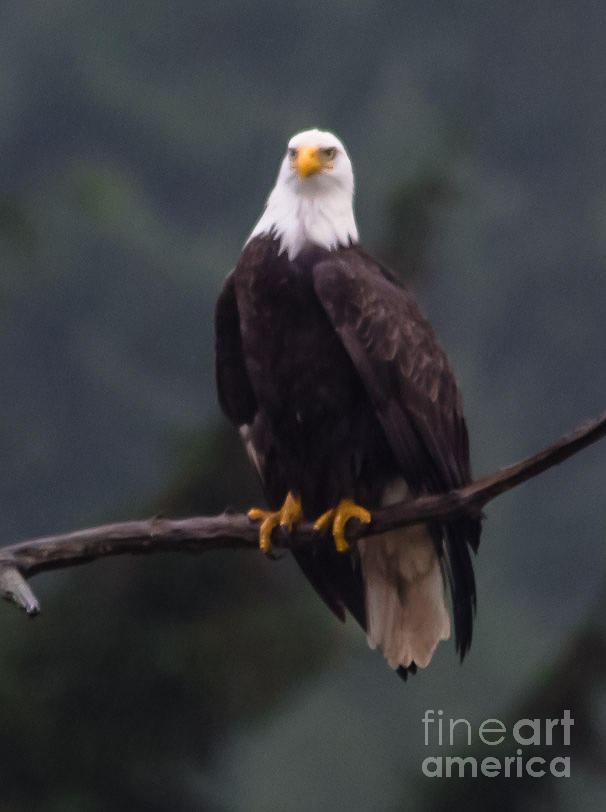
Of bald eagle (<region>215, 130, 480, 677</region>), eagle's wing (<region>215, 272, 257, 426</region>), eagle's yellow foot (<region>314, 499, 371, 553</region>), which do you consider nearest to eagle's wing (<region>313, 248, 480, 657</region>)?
bald eagle (<region>215, 130, 480, 677</region>)

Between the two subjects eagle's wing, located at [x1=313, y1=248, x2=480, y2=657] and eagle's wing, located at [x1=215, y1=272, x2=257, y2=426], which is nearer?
eagle's wing, located at [x1=313, y1=248, x2=480, y2=657]

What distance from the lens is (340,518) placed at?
9.11ft

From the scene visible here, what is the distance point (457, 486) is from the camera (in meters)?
2.73

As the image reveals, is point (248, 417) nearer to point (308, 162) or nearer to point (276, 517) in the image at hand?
point (276, 517)

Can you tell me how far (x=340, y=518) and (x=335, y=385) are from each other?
0.28 meters

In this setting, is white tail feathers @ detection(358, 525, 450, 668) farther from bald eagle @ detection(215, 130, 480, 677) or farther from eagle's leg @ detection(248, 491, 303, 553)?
eagle's leg @ detection(248, 491, 303, 553)

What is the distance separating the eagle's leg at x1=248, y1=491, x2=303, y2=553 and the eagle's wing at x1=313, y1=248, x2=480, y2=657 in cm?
27

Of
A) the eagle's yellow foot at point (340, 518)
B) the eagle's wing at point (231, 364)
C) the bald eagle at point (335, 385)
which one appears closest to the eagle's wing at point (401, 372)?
the bald eagle at point (335, 385)

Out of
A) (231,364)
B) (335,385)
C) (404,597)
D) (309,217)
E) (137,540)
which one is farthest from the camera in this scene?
(404,597)

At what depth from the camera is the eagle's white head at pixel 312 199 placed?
2.82 m

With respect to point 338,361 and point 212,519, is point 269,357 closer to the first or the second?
point 338,361

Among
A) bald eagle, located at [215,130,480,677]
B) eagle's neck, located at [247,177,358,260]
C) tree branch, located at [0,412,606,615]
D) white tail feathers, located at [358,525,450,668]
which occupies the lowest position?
white tail feathers, located at [358,525,450,668]

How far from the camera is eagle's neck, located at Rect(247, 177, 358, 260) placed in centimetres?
282

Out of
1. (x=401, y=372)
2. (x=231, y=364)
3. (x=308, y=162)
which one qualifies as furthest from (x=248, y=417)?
(x=308, y=162)
